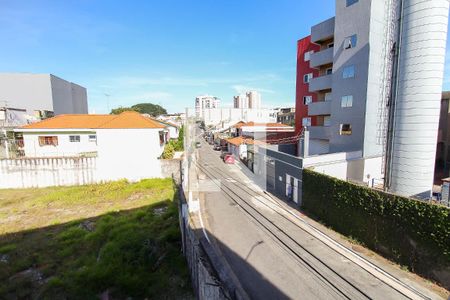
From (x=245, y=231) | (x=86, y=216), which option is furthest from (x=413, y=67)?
(x=86, y=216)

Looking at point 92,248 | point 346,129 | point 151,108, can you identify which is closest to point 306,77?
point 346,129

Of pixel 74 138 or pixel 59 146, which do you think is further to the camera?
pixel 74 138

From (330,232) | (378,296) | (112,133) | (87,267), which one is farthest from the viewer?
(112,133)

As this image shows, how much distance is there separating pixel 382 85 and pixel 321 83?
5.93 meters

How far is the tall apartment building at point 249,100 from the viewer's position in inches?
4528

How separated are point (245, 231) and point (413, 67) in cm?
1131

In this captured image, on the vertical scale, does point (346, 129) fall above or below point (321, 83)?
below

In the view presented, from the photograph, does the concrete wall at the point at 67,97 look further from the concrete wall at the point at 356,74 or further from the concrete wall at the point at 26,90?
the concrete wall at the point at 356,74

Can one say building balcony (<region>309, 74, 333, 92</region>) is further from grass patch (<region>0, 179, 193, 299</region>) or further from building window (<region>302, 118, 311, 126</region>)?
grass patch (<region>0, 179, 193, 299</region>)

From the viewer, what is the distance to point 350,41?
1850cm

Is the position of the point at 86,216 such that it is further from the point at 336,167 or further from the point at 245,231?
the point at 336,167

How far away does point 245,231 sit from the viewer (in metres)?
11.7

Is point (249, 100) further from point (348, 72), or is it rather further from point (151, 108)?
point (348, 72)

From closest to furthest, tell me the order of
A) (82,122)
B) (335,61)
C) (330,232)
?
(330,232)
(335,61)
(82,122)
